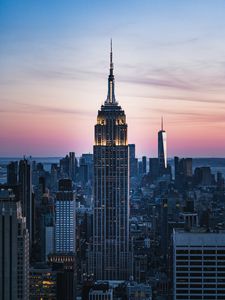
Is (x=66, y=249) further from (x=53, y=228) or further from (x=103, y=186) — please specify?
(x=103, y=186)

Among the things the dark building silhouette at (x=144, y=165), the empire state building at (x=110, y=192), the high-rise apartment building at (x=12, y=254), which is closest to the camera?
the high-rise apartment building at (x=12, y=254)

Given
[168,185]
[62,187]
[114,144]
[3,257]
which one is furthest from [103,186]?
[3,257]

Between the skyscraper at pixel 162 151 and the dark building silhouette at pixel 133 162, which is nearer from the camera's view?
the skyscraper at pixel 162 151

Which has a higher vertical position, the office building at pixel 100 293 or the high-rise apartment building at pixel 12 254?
the high-rise apartment building at pixel 12 254

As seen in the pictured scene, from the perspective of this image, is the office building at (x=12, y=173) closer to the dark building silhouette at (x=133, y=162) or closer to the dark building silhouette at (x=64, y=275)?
the dark building silhouette at (x=64, y=275)

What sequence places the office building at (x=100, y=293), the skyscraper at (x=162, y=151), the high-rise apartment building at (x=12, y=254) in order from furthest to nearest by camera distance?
the office building at (x=100, y=293)
the skyscraper at (x=162, y=151)
the high-rise apartment building at (x=12, y=254)

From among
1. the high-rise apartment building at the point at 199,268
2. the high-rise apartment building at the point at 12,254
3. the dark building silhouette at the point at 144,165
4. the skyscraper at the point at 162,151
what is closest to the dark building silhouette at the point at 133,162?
the dark building silhouette at the point at 144,165

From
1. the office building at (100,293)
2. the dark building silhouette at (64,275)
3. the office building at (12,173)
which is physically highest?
the office building at (12,173)
